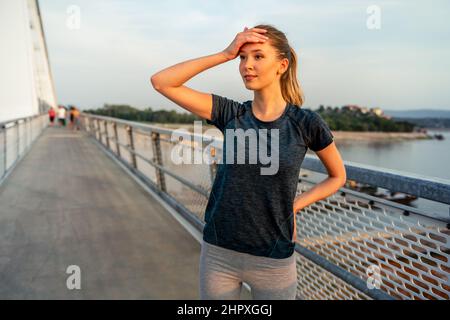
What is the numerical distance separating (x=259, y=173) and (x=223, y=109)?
32 centimetres

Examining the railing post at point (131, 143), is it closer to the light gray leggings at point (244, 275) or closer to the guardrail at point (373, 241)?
the guardrail at point (373, 241)

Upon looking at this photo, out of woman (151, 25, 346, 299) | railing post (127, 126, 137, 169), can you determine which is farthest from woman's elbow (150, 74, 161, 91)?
railing post (127, 126, 137, 169)

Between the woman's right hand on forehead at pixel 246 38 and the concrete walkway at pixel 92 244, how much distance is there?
6.72 ft

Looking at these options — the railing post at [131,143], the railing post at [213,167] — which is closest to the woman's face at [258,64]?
the railing post at [213,167]

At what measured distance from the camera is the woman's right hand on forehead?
1.44 meters

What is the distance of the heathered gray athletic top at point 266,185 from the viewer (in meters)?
1.45

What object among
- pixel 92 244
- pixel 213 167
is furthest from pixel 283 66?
pixel 92 244

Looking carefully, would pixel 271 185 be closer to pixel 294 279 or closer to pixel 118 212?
pixel 294 279

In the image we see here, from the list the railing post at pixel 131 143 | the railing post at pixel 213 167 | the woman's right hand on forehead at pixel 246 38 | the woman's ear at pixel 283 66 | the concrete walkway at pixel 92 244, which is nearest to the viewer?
the woman's right hand on forehead at pixel 246 38

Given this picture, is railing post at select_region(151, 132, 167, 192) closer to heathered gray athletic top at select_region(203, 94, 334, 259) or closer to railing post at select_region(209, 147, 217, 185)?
railing post at select_region(209, 147, 217, 185)

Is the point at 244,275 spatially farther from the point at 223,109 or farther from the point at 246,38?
the point at 246,38

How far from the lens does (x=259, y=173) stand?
145 cm

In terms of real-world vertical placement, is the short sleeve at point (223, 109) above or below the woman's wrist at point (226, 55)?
below

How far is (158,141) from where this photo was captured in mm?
6137
